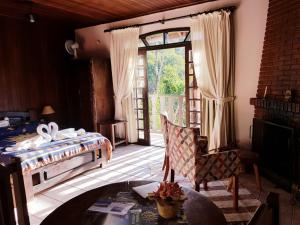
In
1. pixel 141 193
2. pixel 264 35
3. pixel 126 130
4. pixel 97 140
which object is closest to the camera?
pixel 141 193

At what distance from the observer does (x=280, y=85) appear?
3219mm

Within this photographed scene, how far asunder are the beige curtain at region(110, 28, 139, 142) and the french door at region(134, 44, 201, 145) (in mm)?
152

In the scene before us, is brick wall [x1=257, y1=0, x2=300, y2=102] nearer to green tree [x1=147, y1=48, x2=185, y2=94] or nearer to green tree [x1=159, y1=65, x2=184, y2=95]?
green tree [x1=159, y1=65, x2=184, y2=95]

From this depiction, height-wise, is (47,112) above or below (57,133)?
above

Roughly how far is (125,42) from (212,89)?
7.07ft

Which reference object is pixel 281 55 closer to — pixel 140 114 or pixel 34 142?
pixel 140 114

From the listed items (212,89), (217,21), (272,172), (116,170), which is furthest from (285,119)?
(116,170)

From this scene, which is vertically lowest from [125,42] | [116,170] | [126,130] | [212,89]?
[116,170]

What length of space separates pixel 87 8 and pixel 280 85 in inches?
139

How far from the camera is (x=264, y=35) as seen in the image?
12.0 feet

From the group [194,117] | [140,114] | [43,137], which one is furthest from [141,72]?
[43,137]

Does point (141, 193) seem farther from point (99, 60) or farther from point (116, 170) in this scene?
point (99, 60)

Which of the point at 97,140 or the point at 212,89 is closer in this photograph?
the point at 97,140

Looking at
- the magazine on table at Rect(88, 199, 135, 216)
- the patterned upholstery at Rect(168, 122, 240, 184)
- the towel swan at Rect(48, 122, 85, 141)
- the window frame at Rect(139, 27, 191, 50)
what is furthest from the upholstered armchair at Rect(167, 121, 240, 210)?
the window frame at Rect(139, 27, 191, 50)
